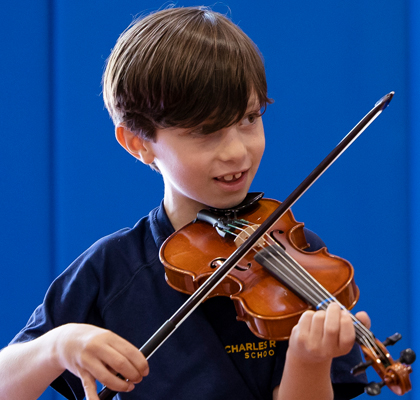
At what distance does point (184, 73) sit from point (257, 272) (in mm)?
250

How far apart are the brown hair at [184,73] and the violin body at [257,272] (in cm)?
13

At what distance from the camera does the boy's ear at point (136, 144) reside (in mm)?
810

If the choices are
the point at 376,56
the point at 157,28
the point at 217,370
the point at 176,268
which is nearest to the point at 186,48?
the point at 157,28

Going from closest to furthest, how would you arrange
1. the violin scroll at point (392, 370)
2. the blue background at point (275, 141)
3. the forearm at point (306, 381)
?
1. the violin scroll at point (392, 370)
2. the forearm at point (306, 381)
3. the blue background at point (275, 141)

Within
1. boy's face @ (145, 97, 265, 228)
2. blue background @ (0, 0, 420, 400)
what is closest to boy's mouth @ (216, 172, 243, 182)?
boy's face @ (145, 97, 265, 228)

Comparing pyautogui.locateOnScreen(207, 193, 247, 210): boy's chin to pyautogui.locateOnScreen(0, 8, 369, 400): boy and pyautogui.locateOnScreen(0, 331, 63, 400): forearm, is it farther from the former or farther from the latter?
pyautogui.locateOnScreen(0, 331, 63, 400): forearm

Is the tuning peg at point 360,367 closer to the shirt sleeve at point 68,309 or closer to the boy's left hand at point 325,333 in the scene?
the boy's left hand at point 325,333

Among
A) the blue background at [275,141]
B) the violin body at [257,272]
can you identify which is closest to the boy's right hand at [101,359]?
the violin body at [257,272]

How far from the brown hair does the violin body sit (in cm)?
13

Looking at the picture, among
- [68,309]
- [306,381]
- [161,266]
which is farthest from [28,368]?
[306,381]

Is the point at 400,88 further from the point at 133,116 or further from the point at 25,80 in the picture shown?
the point at 25,80

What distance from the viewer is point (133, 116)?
788 millimetres

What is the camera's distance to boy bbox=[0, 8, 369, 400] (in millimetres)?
723

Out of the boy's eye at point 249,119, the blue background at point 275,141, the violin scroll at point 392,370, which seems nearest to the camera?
the violin scroll at point 392,370
